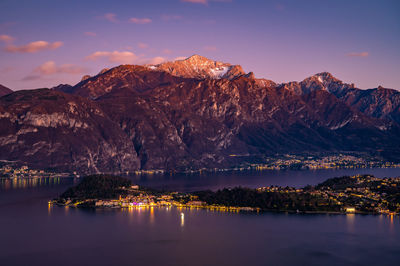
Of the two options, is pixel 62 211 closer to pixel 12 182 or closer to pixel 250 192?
pixel 250 192

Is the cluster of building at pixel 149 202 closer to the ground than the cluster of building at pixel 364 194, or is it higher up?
closer to the ground

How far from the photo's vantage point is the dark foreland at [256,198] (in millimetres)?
118500

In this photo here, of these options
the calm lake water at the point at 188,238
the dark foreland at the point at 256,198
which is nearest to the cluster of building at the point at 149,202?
the dark foreland at the point at 256,198

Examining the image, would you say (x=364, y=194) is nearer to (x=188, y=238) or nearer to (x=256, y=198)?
(x=256, y=198)

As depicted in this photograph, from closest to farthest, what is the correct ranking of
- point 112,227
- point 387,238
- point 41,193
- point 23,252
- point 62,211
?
point 23,252, point 387,238, point 112,227, point 62,211, point 41,193

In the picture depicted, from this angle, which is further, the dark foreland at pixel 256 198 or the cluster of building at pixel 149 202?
the cluster of building at pixel 149 202

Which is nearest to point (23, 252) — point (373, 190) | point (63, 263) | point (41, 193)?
point (63, 263)

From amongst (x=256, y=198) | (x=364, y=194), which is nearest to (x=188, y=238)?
(x=256, y=198)

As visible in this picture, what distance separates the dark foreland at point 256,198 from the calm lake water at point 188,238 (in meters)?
5.63

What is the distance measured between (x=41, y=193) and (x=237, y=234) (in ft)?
229

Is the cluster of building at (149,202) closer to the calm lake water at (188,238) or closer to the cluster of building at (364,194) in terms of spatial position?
the calm lake water at (188,238)

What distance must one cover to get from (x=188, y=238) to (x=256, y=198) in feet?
110

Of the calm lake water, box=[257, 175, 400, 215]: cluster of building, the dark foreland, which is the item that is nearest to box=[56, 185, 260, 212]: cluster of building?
the dark foreland

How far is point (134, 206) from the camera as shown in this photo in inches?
5074
